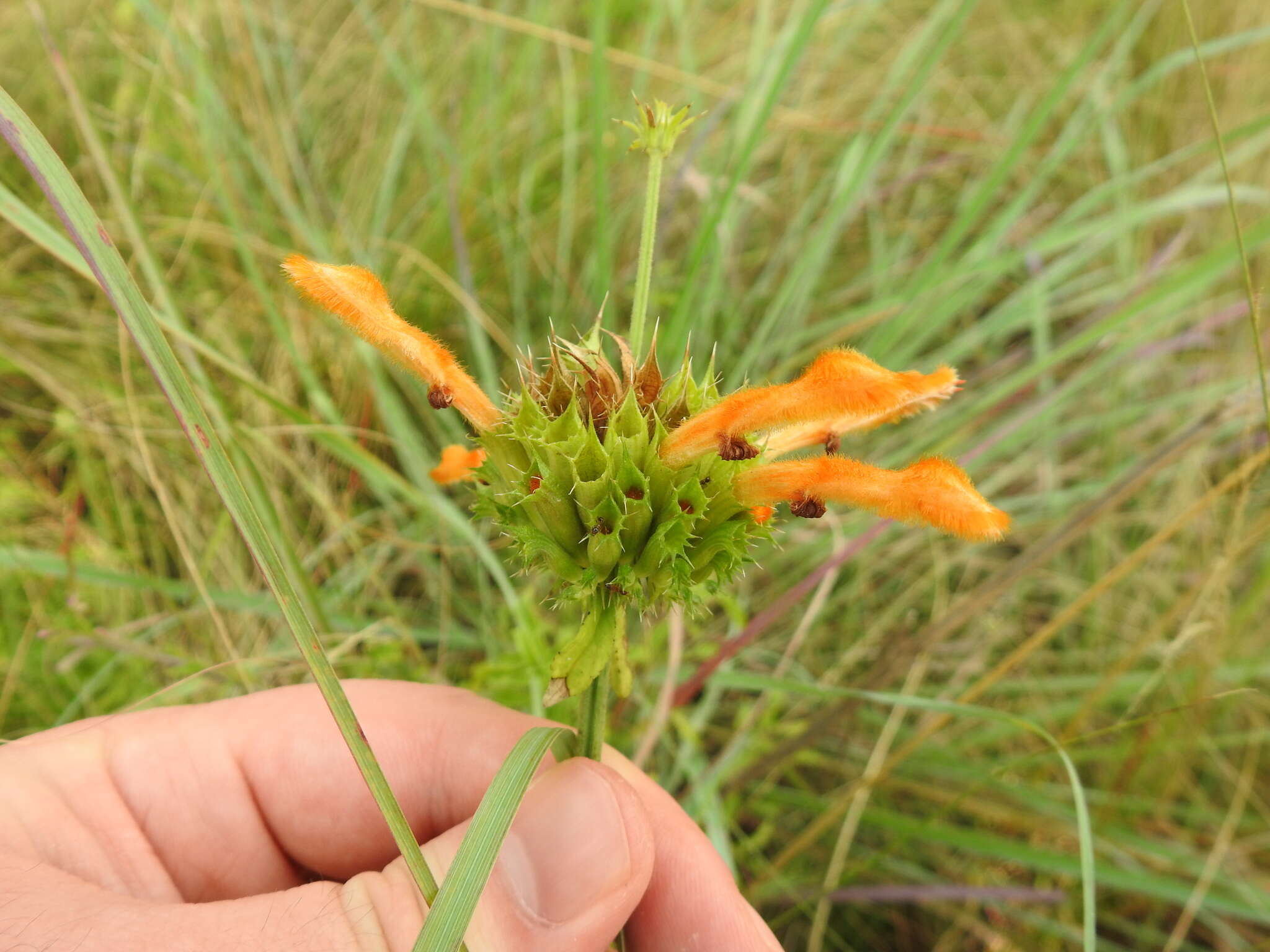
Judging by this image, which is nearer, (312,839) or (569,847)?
(569,847)

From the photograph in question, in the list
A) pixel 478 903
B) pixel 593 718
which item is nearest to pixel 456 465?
pixel 593 718

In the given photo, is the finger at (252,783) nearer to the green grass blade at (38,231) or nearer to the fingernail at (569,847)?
the fingernail at (569,847)

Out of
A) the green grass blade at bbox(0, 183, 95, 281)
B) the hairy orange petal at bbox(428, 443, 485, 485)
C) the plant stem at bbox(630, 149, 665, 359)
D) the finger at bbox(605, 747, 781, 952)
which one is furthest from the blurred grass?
the plant stem at bbox(630, 149, 665, 359)

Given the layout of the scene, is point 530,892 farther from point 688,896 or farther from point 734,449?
point 734,449

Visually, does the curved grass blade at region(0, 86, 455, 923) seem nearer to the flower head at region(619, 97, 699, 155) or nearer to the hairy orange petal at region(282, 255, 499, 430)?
the hairy orange petal at region(282, 255, 499, 430)

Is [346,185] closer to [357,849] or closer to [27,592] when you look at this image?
[27,592]

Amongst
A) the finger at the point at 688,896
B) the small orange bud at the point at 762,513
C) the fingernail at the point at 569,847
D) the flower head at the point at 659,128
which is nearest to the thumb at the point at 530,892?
the fingernail at the point at 569,847

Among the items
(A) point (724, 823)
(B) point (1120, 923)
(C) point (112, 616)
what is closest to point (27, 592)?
(C) point (112, 616)
